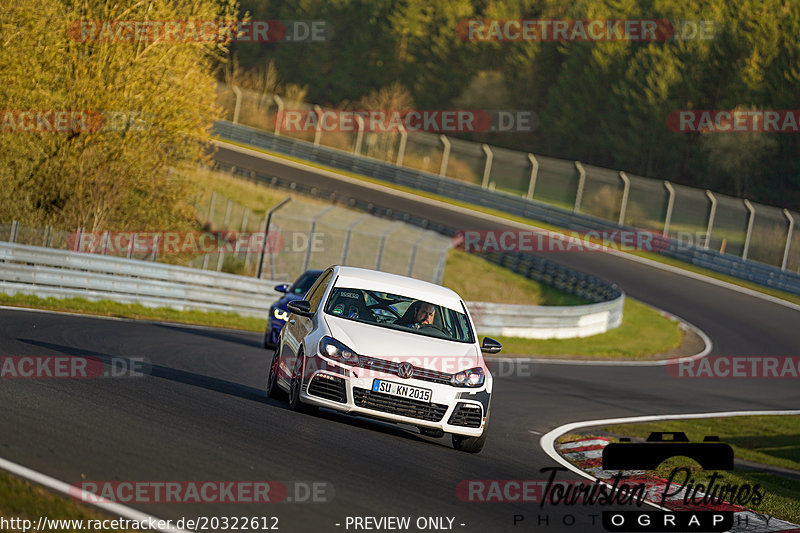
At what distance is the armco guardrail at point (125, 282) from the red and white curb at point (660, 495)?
1183 cm

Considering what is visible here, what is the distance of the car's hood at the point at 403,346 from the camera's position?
990cm

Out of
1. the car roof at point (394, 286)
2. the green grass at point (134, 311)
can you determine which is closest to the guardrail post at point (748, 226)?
the green grass at point (134, 311)

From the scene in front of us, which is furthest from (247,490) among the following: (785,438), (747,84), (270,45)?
(270,45)

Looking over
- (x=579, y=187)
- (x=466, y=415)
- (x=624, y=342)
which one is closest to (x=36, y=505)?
(x=466, y=415)

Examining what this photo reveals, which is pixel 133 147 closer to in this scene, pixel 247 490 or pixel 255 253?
pixel 255 253

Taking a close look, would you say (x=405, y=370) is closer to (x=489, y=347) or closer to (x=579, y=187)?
(x=489, y=347)

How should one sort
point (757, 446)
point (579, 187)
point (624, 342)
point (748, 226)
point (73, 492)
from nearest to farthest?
point (73, 492), point (757, 446), point (624, 342), point (748, 226), point (579, 187)

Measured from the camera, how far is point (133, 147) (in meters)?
27.4

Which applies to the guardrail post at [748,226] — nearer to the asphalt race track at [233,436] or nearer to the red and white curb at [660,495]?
the asphalt race track at [233,436]

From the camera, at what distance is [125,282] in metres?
22.9

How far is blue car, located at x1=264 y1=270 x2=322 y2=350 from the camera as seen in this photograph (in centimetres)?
1814

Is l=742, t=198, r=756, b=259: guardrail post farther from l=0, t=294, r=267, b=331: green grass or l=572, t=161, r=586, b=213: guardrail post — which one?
l=0, t=294, r=267, b=331: green grass

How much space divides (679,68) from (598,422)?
64390 millimetres

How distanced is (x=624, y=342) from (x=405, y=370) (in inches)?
885
